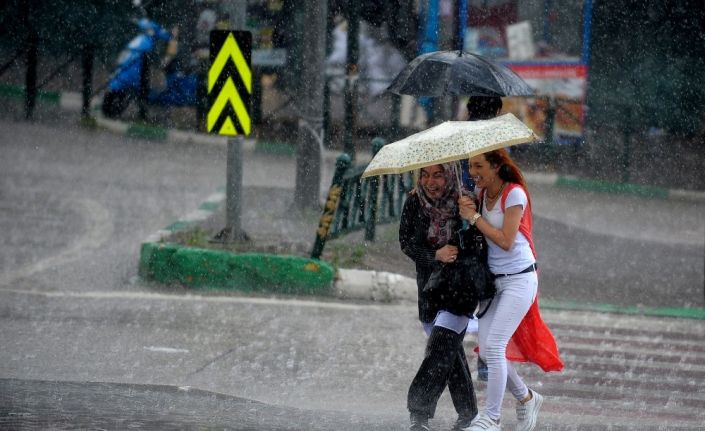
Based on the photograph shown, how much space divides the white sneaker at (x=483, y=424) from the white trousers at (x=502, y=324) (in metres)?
0.03

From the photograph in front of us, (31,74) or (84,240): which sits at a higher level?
(31,74)

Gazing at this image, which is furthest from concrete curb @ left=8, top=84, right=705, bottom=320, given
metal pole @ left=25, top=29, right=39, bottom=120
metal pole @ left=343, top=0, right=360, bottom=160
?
metal pole @ left=25, top=29, right=39, bottom=120

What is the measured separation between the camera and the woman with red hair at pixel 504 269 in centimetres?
586

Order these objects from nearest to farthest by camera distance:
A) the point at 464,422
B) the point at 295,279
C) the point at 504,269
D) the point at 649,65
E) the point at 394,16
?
the point at 504,269
the point at 464,422
the point at 295,279
the point at 394,16
the point at 649,65

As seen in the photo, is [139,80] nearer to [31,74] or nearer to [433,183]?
[31,74]

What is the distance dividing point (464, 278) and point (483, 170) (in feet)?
1.87

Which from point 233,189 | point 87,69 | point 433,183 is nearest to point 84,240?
point 233,189

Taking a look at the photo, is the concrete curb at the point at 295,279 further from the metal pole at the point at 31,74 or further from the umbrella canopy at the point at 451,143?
the metal pole at the point at 31,74

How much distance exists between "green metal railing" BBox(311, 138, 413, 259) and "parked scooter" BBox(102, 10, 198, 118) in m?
8.40

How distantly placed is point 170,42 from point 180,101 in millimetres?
1132

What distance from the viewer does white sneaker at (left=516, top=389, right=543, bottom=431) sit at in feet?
20.3

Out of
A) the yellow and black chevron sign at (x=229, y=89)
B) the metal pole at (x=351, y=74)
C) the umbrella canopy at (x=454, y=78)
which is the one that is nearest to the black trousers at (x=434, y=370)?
the umbrella canopy at (x=454, y=78)

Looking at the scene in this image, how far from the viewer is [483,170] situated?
19.5 ft

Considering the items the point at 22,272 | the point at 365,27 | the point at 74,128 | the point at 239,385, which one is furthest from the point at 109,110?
the point at 239,385
